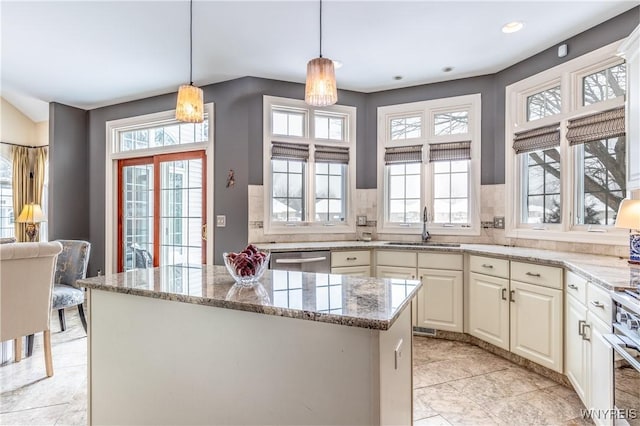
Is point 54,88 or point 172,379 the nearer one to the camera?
point 172,379

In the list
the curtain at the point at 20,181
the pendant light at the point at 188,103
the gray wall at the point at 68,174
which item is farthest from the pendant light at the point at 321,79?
the curtain at the point at 20,181

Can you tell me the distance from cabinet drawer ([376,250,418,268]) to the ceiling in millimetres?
1889

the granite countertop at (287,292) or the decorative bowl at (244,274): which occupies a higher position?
the decorative bowl at (244,274)

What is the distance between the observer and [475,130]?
3.75m

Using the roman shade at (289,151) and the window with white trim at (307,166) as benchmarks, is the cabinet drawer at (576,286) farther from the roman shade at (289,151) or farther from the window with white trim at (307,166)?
the roman shade at (289,151)

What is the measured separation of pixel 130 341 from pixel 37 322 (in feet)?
4.93

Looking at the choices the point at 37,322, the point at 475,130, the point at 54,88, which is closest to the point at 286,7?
the point at 475,130

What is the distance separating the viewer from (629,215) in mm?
2281

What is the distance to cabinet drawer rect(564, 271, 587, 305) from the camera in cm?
210

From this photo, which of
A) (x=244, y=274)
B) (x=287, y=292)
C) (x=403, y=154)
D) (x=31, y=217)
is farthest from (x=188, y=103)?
(x=31, y=217)

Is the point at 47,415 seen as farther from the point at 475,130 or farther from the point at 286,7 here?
the point at 475,130

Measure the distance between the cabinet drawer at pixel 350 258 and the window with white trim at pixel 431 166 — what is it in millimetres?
671

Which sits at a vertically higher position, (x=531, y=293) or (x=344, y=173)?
(x=344, y=173)

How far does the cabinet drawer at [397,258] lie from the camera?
3414 mm
